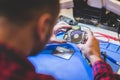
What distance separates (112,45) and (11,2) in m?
0.73

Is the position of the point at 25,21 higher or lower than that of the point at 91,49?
higher

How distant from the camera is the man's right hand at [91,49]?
0.96 meters

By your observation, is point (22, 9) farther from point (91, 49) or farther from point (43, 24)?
point (91, 49)

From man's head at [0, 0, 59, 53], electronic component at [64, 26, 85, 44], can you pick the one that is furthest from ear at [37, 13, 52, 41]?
electronic component at [64, 26, 85, 44]


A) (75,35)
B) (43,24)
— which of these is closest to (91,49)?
(75,35)

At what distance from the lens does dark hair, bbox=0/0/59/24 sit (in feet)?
1.60

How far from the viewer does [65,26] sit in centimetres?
118

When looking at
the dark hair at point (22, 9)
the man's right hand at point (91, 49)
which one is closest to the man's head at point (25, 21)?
the dark hair at point (22, 9)

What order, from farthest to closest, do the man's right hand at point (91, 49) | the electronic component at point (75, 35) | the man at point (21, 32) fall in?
the electronic component at point (75, 35) < the man's right hand at point (91, 49) < the man at point (21, 32)

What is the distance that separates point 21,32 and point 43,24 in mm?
56

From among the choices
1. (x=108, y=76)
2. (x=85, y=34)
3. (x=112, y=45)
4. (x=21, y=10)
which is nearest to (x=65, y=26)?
(x=85, y=34)

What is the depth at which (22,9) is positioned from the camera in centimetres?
50

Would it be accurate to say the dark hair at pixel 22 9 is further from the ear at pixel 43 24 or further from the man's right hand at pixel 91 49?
the man's right hand at pixel 91 49

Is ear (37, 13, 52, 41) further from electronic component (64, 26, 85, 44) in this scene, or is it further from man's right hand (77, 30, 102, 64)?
electronic component (64, 26, 85, 44)
